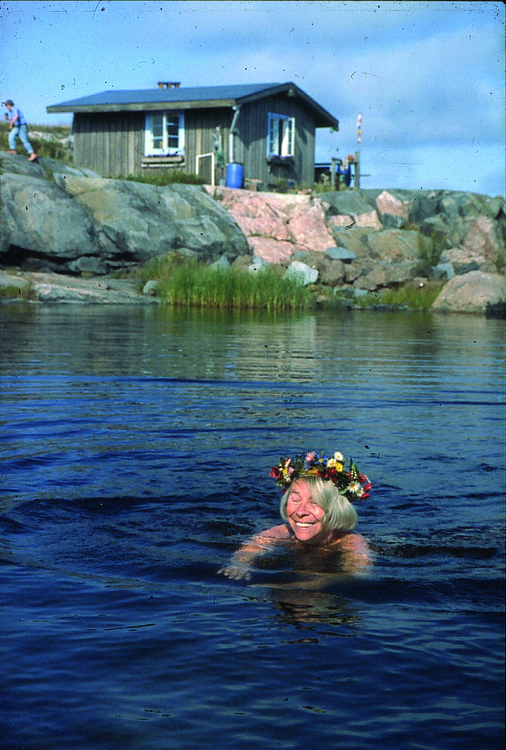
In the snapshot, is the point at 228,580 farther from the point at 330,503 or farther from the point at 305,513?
the point at 330,503

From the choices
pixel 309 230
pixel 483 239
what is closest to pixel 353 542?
pixel 309 230

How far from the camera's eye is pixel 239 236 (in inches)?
1331

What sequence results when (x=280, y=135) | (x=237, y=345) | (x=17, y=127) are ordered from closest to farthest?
(x=237, y=345), (x=17, y=127), (x=280, y=135)

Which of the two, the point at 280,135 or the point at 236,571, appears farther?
the point at 280,135

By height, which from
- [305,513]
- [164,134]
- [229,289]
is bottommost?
[305,513]

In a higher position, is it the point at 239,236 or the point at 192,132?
the point at 192,132

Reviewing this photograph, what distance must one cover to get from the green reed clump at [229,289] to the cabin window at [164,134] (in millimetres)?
11477

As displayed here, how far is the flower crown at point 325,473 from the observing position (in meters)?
5.84

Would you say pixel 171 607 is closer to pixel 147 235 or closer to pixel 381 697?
pixel 381 697

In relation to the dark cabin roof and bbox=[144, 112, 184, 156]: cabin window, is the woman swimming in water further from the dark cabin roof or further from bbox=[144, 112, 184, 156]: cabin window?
bbox=[144, 112, 184, 156]: cabin window

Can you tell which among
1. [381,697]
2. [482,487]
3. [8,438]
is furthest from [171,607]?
[8,438]

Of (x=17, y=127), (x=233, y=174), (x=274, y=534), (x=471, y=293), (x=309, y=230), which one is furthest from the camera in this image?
(x=233, y=174)

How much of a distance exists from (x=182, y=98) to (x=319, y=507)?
35.7 meters

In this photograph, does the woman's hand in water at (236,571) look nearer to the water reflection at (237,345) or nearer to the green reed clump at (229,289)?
the water reflection at (237,345)
